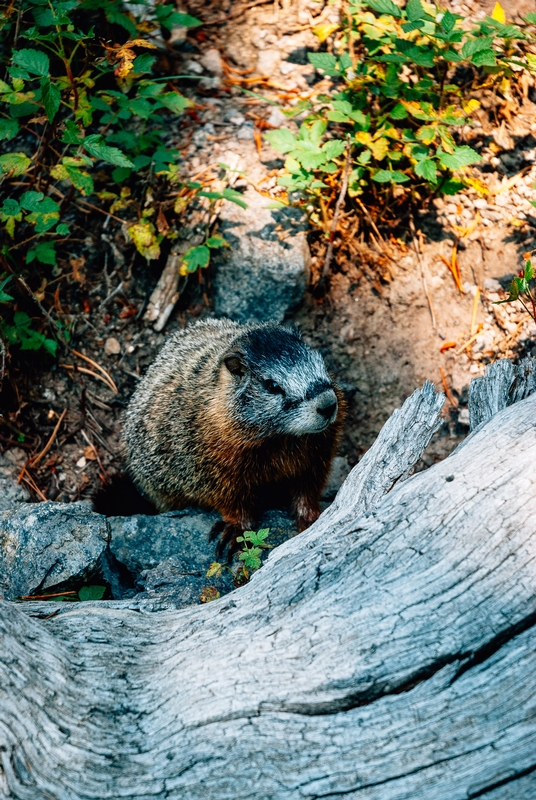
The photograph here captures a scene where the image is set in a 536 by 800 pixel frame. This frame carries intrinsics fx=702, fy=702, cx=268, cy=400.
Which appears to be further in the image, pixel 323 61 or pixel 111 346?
pixel 111 346

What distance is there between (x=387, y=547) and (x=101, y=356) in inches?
130

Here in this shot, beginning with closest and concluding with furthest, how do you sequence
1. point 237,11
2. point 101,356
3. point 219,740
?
point 219,740 < point 101,356 < point 237,11

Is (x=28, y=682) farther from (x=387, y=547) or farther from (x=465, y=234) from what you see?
(x=465, y=234)

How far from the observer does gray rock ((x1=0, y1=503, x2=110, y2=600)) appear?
3543 millimetres

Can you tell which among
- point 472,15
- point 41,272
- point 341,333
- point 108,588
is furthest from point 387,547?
point 472,15

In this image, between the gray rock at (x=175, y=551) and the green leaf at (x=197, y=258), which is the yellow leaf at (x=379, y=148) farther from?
the gray rock at (x=175, y=551)

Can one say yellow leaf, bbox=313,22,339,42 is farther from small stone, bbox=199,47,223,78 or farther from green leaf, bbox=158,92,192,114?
green leaf, bbox=158,92,192,114

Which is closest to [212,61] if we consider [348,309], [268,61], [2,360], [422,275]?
[268,61]

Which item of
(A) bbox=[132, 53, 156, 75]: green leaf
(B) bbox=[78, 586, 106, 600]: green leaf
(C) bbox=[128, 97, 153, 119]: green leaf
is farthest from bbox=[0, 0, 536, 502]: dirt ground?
(B) bbox=[78, 586, 106, 600]: green leaf

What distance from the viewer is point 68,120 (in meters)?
4.16

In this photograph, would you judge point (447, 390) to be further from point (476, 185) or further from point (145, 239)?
point (145, 239)

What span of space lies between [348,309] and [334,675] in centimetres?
327

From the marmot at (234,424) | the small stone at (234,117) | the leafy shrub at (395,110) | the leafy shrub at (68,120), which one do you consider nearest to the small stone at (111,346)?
the marmot at (234,424)

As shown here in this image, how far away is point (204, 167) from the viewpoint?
17.8ft
